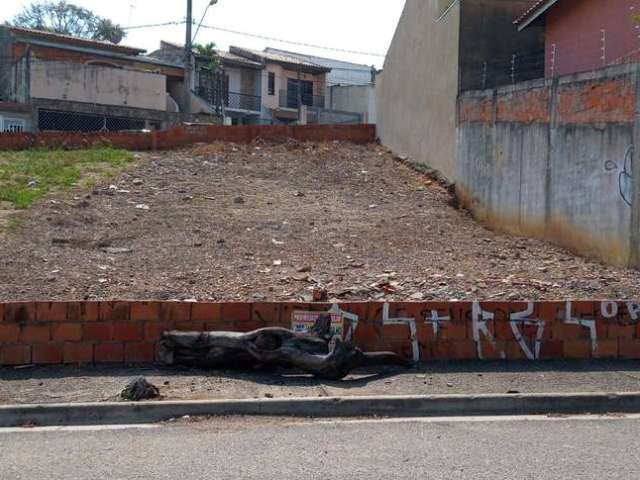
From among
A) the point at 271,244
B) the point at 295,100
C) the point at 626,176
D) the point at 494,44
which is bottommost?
the point at 271,244

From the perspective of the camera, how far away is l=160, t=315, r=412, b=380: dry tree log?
7574 millimetres

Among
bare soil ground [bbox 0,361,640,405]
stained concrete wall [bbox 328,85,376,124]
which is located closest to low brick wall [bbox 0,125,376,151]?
bare soil ground [bbox 0,361,640,405]

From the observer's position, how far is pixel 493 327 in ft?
27.1

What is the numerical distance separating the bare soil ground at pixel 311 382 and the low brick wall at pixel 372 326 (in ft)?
0.59

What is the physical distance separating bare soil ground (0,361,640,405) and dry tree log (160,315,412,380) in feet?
0.34

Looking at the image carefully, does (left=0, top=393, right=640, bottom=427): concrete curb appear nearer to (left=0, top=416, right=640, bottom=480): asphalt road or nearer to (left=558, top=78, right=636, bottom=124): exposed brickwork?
(left=0, top=416, right=640, bottom=480): asphalt road

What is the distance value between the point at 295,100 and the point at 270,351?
39637 mm

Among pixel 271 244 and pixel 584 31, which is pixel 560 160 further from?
pixel 584 31

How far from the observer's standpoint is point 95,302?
25.9ft

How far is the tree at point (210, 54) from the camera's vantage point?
40.8m

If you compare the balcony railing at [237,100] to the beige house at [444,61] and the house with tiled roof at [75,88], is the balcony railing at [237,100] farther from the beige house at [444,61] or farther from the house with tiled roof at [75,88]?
the beige house at [444,61]

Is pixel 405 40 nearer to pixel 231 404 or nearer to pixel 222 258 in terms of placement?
pixel 222 258

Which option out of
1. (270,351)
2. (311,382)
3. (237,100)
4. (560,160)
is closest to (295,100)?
(237,100)

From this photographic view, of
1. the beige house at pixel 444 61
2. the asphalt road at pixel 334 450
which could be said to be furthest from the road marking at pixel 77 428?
the beige house at pixel 444 61
